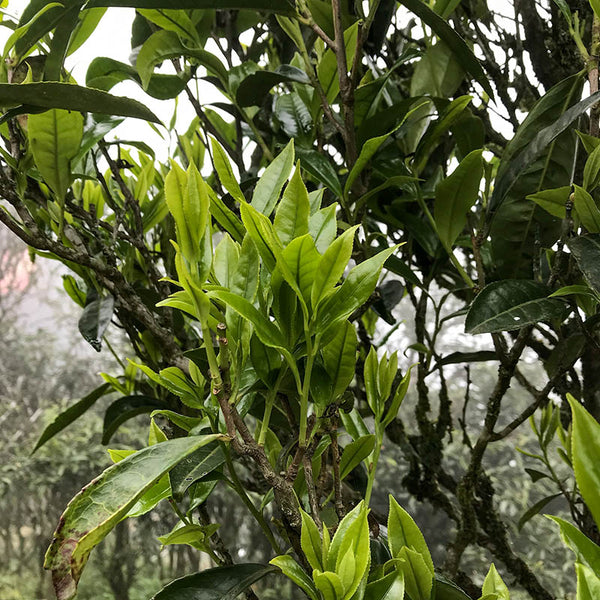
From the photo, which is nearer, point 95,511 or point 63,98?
point 95,511

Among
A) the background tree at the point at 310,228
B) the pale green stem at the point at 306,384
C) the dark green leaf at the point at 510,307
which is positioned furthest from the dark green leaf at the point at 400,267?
the pale green stem at the point at 306,384

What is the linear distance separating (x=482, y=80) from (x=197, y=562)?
1.85m

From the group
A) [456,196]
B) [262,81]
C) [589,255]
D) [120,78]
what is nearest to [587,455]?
[589,255]

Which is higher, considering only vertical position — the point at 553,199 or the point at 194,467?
the point at 553,199

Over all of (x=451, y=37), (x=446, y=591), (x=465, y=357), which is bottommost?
(x=446, y=591)

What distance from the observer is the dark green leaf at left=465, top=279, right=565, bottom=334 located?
0.39 m

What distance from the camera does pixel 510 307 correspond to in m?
0.40

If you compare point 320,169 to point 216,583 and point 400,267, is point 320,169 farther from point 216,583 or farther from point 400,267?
point 216,583

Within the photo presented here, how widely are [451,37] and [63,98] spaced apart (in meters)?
0.26


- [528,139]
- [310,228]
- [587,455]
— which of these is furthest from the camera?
[528,139]

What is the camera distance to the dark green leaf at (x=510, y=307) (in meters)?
0.39

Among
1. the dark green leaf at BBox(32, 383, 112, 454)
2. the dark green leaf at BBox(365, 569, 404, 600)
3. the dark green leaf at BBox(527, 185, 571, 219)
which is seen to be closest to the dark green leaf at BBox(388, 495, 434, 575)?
the dark green leaf at BBox(365, 569, 404, 600)

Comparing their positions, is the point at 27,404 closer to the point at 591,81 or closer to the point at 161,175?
the point at 161,175

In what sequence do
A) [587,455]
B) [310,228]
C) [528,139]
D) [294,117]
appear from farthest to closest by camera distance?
[294,117]
[528,139]
[310,228]
[587,455]
